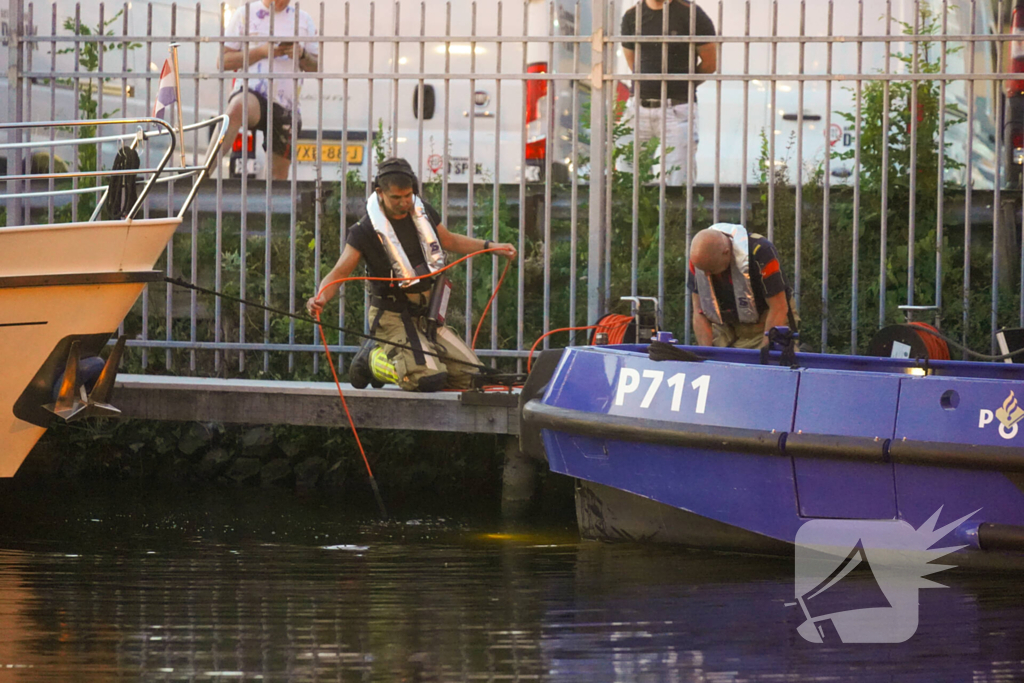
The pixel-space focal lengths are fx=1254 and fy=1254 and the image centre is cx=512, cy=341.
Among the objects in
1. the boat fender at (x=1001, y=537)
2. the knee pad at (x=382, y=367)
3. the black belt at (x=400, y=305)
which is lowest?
the boat fender at (x=1001, y=537)

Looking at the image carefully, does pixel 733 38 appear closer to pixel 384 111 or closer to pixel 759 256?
pixel 759 256

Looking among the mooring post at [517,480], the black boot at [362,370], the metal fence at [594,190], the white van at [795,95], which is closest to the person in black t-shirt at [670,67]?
the metal fence at [594,190]

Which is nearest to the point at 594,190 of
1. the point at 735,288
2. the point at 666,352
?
the point at 735,288

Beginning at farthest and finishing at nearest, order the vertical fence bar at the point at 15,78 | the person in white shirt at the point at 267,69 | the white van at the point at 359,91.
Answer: the white van at the point at 359,91 < the person in white shirt at the point at 267,69 < the vertical fence bar at the point at 15,78

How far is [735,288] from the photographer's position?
6.64 metres

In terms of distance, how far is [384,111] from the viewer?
1060 cm

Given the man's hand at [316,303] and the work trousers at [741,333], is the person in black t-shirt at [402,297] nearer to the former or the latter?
the man's hand at [316,303]

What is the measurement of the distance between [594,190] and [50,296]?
3.16 meters

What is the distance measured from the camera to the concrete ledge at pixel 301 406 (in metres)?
6.73

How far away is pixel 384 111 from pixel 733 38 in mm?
4209

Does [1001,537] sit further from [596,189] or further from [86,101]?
[86,101]

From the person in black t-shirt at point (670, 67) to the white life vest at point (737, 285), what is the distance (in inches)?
34.5

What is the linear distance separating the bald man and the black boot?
1820mm

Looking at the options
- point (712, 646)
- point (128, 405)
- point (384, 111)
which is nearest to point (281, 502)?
point (128, 405)
